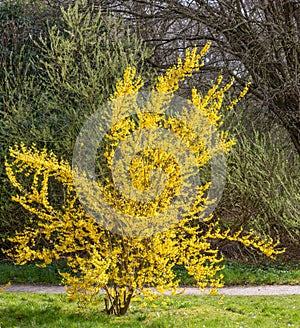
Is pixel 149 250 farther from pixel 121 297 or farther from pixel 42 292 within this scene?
pixel 42 292

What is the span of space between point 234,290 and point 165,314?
2.52 metres

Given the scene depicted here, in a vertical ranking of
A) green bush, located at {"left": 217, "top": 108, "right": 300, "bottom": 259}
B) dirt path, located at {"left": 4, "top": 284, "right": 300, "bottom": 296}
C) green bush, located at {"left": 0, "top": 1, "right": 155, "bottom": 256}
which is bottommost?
dirt path, located at {"left": 4, "top": 284, "right": 300, "bottom": 296}

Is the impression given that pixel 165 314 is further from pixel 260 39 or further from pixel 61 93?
pixel 260 39

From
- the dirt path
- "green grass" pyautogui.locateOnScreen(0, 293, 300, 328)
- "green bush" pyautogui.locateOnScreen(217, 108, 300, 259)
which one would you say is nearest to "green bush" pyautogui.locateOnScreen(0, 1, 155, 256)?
the dirt path

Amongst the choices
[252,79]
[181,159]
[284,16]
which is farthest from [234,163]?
[181,159]

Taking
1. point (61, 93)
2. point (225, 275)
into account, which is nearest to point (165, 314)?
point (225, 275)

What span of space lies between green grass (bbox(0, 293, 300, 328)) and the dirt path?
0.76 metres

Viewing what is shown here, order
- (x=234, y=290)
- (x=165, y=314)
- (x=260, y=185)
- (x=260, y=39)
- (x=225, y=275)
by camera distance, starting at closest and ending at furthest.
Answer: (x=165, y=314), (x=234, y=290), (x=225, y=275), (x=260, y=185), (x=260, y=39)

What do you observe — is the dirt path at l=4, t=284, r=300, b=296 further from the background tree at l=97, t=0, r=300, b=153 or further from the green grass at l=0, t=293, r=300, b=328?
the background tree at l=97, t=0, r=300, b=153

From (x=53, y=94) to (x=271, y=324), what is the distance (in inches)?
208

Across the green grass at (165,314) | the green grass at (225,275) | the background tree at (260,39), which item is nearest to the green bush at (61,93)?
the green grass at (225,275)

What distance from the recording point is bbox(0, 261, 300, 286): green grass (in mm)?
8620

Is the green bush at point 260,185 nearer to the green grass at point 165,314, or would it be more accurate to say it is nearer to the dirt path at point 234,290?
the dirt path at point 234,290

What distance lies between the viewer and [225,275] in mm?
8891
